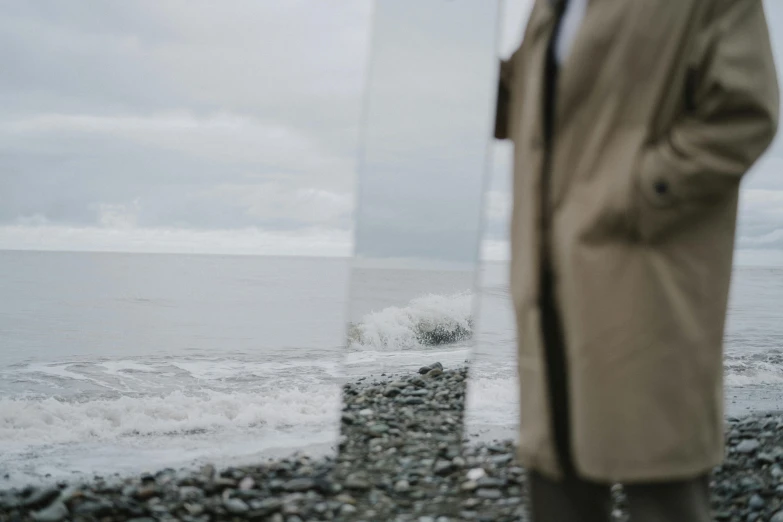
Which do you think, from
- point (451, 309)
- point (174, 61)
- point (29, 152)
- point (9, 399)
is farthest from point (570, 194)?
point (29, 152)

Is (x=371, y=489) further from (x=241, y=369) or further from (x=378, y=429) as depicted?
(x=241, y=369)

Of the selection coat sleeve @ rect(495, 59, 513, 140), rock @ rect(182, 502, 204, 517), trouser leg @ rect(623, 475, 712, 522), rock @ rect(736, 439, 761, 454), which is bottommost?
rock @ rect(182, 502, 204, 517)

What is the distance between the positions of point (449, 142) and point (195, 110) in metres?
25.1

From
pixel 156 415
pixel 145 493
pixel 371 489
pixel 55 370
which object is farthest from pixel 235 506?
pixel 55 370

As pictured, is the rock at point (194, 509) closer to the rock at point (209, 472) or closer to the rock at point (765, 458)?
the rock at point (209, 472)

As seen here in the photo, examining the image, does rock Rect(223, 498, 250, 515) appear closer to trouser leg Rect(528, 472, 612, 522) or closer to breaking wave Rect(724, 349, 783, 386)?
trouser leg Rect(528, 472, 612, 522)

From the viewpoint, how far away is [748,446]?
136 inches

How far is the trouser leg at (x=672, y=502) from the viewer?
3.36 feet

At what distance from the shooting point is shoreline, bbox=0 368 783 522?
8.29ft

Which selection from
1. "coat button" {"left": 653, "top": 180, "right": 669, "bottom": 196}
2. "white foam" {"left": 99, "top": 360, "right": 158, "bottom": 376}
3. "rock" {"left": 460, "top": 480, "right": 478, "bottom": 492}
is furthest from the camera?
"white foam" {"left": 99, "top": 360, "right": 158, "bottom": 376}

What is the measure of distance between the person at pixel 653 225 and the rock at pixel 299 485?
190 cm

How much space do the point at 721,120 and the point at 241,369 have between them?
26.7 feet

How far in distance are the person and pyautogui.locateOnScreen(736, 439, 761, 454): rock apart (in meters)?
2.75

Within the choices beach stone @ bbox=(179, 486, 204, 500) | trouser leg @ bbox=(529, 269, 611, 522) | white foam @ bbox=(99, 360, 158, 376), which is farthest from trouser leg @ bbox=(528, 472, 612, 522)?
white foam @ bbox=(99, 360, 158, 376)
